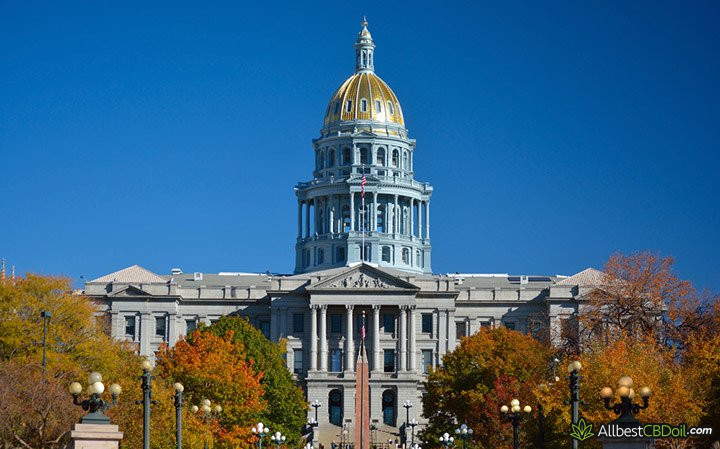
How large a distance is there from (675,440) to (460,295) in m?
103

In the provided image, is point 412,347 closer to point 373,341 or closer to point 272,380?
point 373,341

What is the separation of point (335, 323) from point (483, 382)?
168ft

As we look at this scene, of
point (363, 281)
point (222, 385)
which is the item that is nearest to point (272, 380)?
point (222, 385)

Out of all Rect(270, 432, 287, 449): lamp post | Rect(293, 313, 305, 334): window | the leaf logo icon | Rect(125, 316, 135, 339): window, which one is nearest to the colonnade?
Rect(293, 313, 305, 334): window

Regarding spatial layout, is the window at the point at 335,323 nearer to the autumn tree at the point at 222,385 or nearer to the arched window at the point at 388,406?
the arched window at the point at 388,406

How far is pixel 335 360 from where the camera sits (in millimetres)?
188125

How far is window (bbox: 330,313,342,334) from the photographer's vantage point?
189 m

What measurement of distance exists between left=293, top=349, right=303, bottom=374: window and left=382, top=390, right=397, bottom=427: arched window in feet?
29.7

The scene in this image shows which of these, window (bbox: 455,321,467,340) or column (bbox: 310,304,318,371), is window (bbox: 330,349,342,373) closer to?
column (bbox: 310,304,318,371)

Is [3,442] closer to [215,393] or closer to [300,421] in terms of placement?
[215,393]

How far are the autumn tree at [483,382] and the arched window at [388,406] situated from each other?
106ft

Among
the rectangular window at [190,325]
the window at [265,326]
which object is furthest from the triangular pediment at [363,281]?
the rectangular window at [190,325]

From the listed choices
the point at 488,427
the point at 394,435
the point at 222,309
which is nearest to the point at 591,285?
the point at 394,435

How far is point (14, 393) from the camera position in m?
101
